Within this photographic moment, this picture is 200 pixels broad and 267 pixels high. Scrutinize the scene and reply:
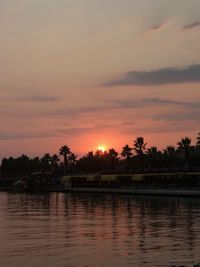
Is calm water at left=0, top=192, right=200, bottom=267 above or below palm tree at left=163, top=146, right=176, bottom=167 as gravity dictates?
below

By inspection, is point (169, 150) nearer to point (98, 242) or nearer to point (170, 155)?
point (170, 155)

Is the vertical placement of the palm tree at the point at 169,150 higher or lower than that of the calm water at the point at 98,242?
higher

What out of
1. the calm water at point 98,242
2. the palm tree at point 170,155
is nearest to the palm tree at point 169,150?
the palm tree at point 170,155

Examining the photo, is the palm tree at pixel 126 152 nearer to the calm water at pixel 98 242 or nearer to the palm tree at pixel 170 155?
the palm tree at pixel 170 155

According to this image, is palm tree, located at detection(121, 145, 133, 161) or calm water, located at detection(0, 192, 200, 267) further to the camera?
palm tree, located at detection(121, 145, 133, 161)

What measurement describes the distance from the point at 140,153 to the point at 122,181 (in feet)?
138

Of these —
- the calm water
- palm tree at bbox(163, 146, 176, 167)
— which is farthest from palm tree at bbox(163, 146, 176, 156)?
the calm water

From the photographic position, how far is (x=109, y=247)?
2741cm

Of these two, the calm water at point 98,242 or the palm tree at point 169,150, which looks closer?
the calm water at point 98,242

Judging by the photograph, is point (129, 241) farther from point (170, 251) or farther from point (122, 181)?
point (122, 181)

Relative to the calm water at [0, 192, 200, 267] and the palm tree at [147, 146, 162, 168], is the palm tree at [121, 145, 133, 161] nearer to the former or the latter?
the palm tree at [147, 146, 162, 168]

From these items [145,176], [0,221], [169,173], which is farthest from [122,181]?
[0,221]

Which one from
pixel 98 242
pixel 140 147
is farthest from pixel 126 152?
pixel 98 242

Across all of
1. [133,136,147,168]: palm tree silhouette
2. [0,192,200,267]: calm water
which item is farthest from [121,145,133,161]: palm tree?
[0,192,200,267]: calm water
